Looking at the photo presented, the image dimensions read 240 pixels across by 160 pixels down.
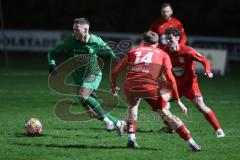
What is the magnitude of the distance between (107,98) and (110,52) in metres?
5.54

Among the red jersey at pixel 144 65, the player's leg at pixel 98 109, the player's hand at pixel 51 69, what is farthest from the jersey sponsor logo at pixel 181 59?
the player's hand at pixel 51 69

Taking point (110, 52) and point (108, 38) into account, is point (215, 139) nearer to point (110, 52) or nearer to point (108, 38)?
point (110, 52)

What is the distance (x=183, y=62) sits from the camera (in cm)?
1052

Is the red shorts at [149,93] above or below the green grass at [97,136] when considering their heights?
above

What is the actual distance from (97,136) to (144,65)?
79.1 inches

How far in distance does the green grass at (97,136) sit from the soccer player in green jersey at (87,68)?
339 millimetres

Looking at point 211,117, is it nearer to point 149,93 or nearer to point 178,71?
point 178,71

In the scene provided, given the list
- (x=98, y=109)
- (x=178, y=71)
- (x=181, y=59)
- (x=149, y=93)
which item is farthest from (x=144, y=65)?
(x=98, y=109)

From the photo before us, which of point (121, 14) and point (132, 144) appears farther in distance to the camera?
point (121, 14)

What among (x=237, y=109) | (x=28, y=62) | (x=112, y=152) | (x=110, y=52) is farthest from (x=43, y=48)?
(x=112, y=152)

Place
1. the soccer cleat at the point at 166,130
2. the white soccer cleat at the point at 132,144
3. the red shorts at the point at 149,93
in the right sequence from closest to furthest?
the red shorts at the point at 149,93 < the white soccer cleat at the point at 132,144 < the soccer cleat at the point at 166,130

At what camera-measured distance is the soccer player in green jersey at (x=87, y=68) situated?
10.6 meters

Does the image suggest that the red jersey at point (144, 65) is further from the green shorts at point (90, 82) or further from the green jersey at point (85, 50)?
the green jersey at point (85, 50)

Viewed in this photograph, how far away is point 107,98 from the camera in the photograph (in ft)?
54.0
